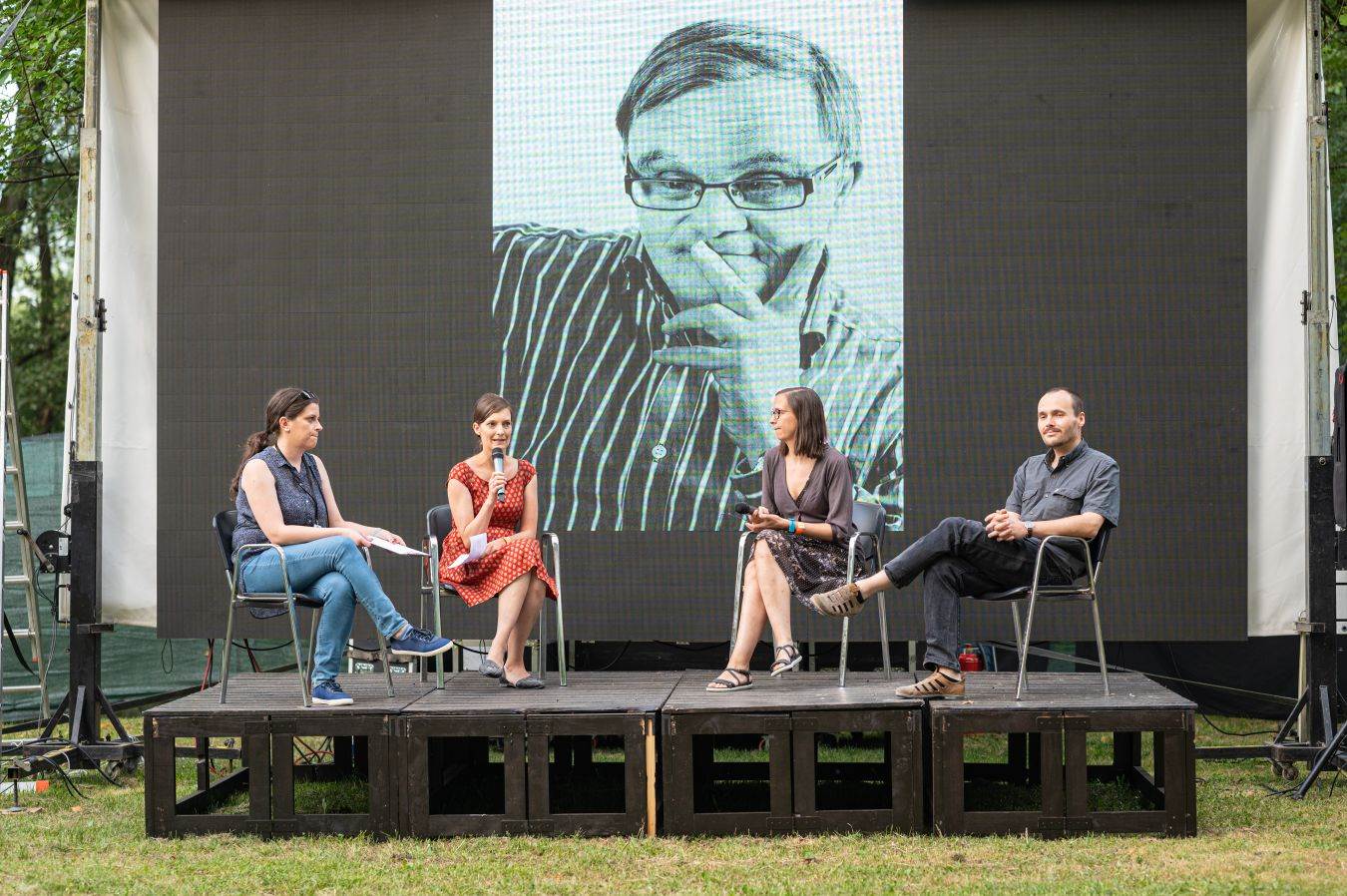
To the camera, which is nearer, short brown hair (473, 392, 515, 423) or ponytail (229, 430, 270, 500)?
ponytail (229, 430, 270, 500)

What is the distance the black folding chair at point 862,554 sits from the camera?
4.56 meters

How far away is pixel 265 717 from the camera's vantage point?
4.17m

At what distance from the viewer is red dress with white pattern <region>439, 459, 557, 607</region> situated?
4773 millimetres

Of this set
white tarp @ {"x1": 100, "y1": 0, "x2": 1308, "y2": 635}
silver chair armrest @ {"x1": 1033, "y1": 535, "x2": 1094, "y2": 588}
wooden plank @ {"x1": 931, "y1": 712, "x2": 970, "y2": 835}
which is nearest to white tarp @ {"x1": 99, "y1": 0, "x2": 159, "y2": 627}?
white tarp @ {"x1": 100, "y1": 0, "x2": 1308, "y2": 635}

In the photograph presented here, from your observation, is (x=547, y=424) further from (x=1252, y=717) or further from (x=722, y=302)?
(x=1252, y=717)

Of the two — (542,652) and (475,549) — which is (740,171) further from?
(542,652)

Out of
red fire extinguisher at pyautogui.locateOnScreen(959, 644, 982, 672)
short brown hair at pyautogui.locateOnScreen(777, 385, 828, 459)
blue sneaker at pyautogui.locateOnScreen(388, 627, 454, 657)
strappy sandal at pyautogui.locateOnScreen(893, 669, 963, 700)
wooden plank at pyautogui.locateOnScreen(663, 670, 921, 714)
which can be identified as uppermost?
short brown hair at pyautogui.locateOnScreen(777, 385, 828, 459)

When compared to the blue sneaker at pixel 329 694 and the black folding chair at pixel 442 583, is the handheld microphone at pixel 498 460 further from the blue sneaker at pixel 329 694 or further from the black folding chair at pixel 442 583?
the blue sneaker at pixel 329 694

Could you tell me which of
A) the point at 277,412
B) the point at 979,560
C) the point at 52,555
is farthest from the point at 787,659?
the point at 52,555

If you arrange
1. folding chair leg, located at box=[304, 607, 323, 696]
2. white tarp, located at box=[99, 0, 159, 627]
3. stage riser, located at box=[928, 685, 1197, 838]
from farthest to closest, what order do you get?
1. white tarp, located at box=[99, 0, 159, 627]
2. folding chair leg, located at box=[304, 607, 323, 696]
3. stage riser, located at box=[928, 685, 1197, 838]

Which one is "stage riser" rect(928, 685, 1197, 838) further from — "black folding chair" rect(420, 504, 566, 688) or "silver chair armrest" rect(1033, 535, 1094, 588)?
"black folding chair" rect(420, 504, 566, 688)

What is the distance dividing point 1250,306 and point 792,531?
228cm

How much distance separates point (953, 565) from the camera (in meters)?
4.40

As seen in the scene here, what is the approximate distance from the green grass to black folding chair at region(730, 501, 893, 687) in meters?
0.86
